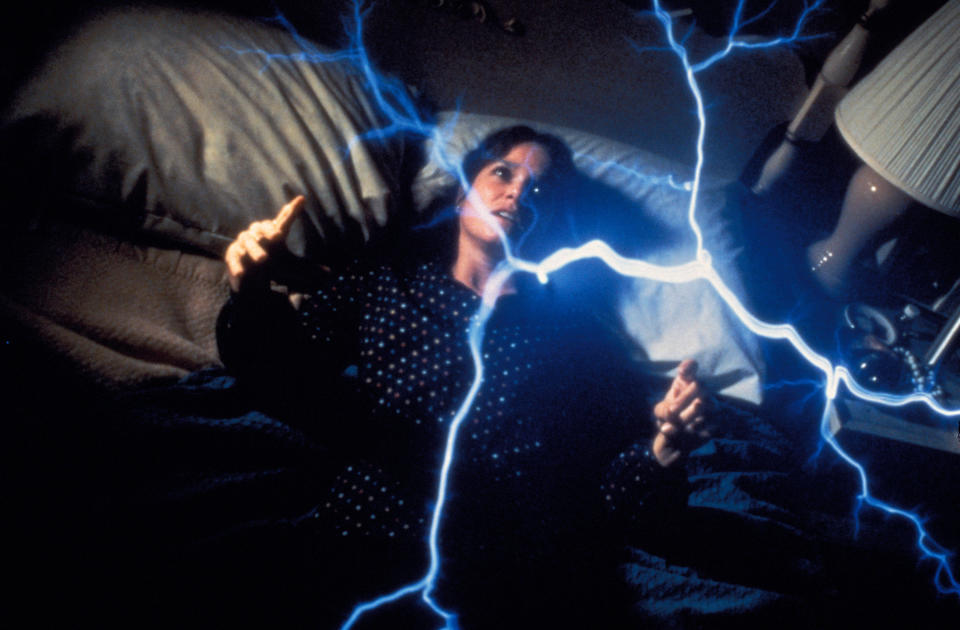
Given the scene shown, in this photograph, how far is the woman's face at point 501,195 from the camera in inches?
52.9

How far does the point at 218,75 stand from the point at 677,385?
4.33 ft

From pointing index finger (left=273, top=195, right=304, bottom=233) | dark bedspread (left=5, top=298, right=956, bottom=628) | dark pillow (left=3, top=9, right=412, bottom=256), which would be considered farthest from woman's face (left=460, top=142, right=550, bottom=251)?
dark bedspread (left=5, top=298, right=956, bottom=628)

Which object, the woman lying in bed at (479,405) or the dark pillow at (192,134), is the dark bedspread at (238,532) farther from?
the dark pillow at (192,134)

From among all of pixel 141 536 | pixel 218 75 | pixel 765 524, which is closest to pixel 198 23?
pixel 218 75

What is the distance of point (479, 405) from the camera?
122 centimetres

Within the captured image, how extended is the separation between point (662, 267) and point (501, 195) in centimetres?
54

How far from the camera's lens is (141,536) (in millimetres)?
842

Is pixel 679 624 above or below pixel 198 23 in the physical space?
below

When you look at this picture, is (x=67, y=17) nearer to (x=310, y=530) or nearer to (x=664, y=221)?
(x=310, y=530)

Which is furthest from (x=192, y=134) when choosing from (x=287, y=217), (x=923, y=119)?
(x=923, y=119)

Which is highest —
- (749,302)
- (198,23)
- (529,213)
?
(198,23)

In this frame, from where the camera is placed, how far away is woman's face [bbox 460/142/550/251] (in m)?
1.34

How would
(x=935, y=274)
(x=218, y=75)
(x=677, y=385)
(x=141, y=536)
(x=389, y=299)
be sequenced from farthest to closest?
(x=935, y=274) < (x=389, y=299) < (x=218, y=75) < (x=677, y=385) < (x=141, y=536)

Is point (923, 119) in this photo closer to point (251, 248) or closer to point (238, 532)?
point (251, 248)
